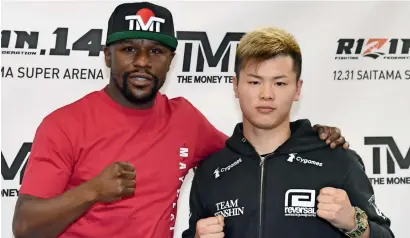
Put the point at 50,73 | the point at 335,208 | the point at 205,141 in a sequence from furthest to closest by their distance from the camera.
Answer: the point at 50,73 < the point at 205,141 < the point at 335,208

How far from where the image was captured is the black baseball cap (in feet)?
4.63

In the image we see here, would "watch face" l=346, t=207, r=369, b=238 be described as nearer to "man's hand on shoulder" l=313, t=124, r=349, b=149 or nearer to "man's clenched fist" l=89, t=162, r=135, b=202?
"man's hand on shoulder" l=313, t=124, r=349, b=149

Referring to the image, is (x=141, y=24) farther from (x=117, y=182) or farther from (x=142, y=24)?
(x=117, y=182)

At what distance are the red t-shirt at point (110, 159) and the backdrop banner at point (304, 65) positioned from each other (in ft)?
1.84

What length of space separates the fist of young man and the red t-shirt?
439 mm

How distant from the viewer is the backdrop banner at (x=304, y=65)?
79.4 inches

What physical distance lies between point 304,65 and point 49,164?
3.51 feet

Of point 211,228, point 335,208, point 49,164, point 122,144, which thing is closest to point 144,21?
point 122,144

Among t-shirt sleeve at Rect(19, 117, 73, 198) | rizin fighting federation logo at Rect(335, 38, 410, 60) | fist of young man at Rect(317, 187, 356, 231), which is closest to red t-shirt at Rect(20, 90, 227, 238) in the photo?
t-shirt sleeve at Rect(19, 117, 73, 198)

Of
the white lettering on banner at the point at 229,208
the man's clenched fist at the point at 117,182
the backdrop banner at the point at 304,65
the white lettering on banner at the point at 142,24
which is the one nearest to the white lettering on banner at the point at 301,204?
the white lettering on banner at the point at 229,208

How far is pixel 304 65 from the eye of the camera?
2078mm

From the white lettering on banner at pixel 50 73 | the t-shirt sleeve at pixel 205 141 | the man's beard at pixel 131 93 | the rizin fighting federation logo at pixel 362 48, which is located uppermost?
the rizin fighting federation logo at pixel 362 48

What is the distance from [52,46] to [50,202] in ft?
2.89

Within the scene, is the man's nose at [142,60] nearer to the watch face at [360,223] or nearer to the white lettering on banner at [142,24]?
the white lettering on banner at [142,24]
